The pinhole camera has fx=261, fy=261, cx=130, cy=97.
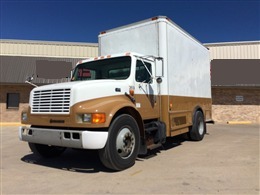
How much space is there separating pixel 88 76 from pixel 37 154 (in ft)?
7.78

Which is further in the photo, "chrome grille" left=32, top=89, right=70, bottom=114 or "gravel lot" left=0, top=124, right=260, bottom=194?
"chrome grille" left=32, top=89, right=70, bottom=114

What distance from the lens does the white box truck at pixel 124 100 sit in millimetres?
5121

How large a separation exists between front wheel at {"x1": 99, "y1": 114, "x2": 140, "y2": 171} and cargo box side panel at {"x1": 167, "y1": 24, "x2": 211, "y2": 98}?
82.2 inches

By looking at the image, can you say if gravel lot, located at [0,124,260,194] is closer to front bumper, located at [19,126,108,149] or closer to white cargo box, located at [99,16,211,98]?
Result: front bumper, located at [19,126,108,149]

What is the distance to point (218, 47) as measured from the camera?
65.9 feet

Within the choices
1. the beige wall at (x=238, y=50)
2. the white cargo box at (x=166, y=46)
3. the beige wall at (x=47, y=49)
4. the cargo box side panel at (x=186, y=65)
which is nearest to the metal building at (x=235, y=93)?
the beige wall at (x=238, y=50)

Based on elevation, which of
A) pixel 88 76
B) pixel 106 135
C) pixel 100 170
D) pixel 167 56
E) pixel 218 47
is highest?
pixel 218 47

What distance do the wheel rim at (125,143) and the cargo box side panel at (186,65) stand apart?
7.16ft

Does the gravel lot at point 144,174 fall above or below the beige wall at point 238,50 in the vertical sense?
below

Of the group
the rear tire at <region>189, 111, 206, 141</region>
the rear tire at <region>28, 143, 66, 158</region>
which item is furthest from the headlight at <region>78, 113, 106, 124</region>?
the rear tire at <region>189, 111, 206, 141</region>

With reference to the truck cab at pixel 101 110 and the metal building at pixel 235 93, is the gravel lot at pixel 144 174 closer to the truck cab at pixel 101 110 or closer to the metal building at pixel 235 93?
the truck cab at pixel 101 110

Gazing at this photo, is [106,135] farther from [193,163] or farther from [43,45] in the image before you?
[43,45]

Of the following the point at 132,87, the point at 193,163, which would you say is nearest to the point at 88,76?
the point at 132,87

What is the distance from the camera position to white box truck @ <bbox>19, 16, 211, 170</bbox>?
5.12 metres
